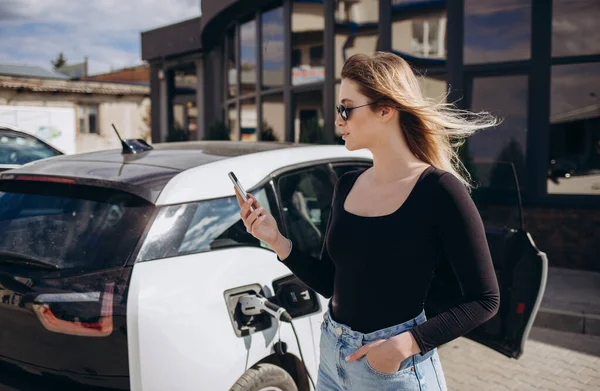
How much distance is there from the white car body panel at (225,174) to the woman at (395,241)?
2.32 feet

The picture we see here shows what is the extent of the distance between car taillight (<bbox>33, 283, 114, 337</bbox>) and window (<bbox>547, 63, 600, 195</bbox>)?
6.82 metres

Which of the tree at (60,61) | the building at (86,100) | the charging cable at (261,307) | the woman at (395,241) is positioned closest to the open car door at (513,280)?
the charging cable at (261,307)

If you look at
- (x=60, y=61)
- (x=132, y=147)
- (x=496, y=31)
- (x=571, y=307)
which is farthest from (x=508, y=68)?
(x=60, y=61)

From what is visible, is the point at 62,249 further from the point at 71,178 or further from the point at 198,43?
the point at 198,43

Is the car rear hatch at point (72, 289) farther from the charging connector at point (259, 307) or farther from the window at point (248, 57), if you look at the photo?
the window at point (248, 57)

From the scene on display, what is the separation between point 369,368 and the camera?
172cm

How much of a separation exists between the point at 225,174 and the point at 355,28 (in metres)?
7.31

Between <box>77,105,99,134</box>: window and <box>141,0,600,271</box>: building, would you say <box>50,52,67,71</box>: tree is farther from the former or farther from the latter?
<box>141,0,600,271</box>: building

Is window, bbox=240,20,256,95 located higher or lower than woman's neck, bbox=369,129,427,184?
higher

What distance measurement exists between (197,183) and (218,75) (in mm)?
13619

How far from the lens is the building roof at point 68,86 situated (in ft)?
97.8

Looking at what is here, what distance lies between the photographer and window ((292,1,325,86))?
10.2 meters

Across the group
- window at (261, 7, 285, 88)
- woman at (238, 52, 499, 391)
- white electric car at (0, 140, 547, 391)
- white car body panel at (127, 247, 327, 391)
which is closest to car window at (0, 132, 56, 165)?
white electric car at (0, 140, 547, 391)

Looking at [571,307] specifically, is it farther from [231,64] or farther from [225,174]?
[231,64]
